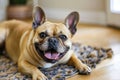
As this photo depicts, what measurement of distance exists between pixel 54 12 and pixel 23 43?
2148mm

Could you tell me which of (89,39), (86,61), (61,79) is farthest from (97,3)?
(61,79)

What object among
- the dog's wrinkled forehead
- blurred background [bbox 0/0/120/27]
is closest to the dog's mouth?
the dog's wrinkled forehead

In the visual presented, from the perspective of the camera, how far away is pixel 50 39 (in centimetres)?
176

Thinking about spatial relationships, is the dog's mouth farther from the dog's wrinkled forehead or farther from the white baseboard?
the white baseboard

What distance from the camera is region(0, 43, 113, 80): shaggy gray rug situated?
1851mm

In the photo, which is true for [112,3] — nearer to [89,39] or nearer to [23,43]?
[89,39]

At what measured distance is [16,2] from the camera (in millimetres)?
4344

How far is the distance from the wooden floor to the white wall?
7.5 inches

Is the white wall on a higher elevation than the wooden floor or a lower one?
higher

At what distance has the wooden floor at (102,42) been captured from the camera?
1869mm

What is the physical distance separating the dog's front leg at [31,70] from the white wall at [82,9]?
1.94 metres

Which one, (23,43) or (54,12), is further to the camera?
(54,12)

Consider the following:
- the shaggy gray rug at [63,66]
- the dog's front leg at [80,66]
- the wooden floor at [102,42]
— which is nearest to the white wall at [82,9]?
the wooden floor at [102,42]

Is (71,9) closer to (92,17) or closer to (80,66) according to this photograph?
(92,17)
